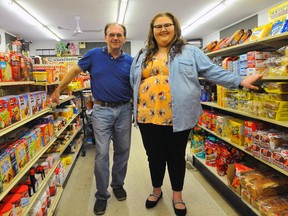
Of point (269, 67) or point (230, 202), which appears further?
point (230, 202)

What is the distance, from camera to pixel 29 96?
6.37 feet

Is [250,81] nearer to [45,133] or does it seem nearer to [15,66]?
[15,66]

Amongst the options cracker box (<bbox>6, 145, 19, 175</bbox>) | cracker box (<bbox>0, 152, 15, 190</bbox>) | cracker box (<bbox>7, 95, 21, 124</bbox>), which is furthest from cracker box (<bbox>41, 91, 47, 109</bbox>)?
cracker box (<bbox>0, 152, 15, 190</bbox>)

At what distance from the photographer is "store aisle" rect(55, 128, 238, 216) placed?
2.21 metres

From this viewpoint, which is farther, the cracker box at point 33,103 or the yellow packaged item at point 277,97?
the cracker box at point 33,103

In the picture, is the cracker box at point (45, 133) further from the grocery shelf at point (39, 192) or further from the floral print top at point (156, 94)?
the floral print top at point (156, 94)

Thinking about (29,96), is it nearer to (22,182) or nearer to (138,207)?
(22,182)

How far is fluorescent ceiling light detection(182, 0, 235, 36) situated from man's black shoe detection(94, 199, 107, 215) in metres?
5.94

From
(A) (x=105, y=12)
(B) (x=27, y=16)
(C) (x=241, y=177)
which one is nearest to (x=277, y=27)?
(C) (x=241, y=177)

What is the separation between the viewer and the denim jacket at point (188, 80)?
1.77 meters

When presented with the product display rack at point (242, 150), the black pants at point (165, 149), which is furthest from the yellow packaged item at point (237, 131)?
the black pants at point (165, 149)

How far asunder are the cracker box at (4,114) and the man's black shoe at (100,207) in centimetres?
115

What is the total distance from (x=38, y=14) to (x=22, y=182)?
6097mm

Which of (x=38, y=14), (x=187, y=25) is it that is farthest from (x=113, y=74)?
(x=187, y=25)
